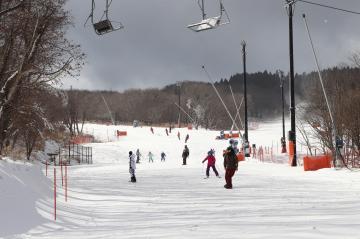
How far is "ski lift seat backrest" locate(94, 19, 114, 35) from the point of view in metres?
14.9

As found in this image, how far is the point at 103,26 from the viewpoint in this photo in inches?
590

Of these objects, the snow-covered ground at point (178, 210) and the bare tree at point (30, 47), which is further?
the bare tree at point (30, 47)

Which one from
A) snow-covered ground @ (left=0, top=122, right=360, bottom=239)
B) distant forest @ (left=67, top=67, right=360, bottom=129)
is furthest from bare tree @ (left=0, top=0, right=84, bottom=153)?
distant forest @ (left=67, top=67, right=360, bottom=129)

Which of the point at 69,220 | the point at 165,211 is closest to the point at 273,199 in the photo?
the point at 165,211

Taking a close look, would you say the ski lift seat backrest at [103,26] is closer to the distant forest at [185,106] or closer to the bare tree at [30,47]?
the bare tree at [30,47]

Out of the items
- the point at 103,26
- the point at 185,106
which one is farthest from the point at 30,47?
the point at 185,106

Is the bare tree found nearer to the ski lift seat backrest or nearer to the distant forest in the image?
the ski lift seat backrest

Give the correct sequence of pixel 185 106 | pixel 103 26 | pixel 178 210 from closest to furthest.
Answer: pixel 178 210 → pixel 103 26 → pixel 185 106

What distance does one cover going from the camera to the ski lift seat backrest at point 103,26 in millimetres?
14914

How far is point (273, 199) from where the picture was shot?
540 inches

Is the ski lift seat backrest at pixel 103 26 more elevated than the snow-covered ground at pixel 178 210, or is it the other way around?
the ski lift seat backrest at pixel 103 26

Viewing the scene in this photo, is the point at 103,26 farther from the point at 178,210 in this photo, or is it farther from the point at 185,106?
the point at 185,106

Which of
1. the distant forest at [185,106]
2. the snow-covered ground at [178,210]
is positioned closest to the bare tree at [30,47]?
the snow-covered ground at [178,210]

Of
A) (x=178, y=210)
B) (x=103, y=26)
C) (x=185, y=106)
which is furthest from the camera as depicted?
(x=185, y=106)
